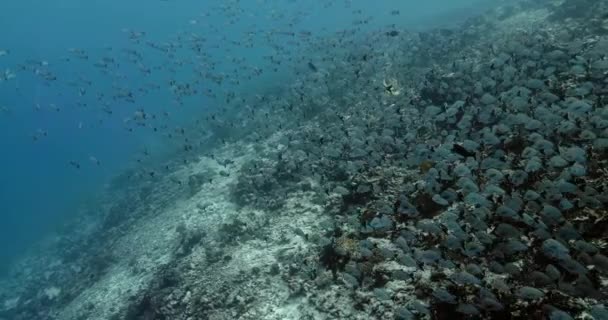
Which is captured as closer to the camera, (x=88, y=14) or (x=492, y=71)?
(x=492, y=71)

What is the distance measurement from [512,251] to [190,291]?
8243 millimetres

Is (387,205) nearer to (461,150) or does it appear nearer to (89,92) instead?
(461,150)

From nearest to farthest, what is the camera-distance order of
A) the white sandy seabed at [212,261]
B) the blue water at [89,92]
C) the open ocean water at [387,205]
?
the open ocean water at [387,205]
the white sandy seabed at [212,261]
the blue water at [89,92]

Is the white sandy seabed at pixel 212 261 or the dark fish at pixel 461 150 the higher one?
the dark fish at pixel 461 150

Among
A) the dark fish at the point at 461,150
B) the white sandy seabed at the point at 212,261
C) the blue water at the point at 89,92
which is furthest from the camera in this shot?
the blue water at the point at 89,92

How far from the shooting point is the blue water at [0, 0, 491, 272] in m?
37.6

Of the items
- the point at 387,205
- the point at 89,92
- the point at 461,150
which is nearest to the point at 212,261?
the point at 387,205

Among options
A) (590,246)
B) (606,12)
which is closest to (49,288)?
(590,246)

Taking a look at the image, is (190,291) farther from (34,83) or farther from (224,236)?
(34,83)

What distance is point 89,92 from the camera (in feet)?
374

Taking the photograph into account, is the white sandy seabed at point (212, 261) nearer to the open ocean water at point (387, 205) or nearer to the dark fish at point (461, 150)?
the open ocean water at point (387, 205)

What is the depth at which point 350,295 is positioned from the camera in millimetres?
8992

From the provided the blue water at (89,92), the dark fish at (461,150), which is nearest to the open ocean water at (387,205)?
the dark fish at (461,150)

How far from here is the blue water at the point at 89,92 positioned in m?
37.6
